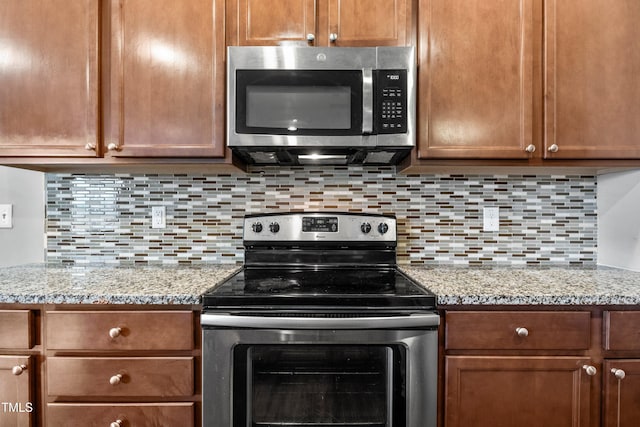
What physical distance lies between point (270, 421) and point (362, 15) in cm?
151

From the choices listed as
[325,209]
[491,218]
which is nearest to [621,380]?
[491,218]

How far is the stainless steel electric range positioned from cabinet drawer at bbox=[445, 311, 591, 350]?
0.30ft

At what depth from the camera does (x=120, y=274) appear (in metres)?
1.46

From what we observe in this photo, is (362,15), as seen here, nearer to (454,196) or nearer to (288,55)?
(288,55)

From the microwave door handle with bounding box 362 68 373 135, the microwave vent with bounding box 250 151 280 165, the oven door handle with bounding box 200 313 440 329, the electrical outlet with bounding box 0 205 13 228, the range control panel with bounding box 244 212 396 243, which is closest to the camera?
the oven door handle with bounding box 200 313 440 329

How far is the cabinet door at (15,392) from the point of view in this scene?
1.12m

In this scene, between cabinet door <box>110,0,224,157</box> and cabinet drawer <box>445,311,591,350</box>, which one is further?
cabinet door <box>110,0,224,157</box>

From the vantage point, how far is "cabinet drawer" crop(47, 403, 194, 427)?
1.11 meters

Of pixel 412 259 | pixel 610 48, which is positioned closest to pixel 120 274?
pixel 412 259

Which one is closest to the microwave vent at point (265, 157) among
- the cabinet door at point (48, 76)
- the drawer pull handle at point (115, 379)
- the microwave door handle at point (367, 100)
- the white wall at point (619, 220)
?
the microwave door handle at point (367, 100)

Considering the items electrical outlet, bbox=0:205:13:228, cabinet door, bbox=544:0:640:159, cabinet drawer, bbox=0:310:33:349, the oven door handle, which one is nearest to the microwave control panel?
cabinet door, bbox=544:0:640:159

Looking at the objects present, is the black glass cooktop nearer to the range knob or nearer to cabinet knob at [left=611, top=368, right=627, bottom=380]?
the range knob

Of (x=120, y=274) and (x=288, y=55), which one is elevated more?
(x=288, y=55)

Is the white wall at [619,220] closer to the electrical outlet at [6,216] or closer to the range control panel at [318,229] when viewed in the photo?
the range control panel at [318,229]
